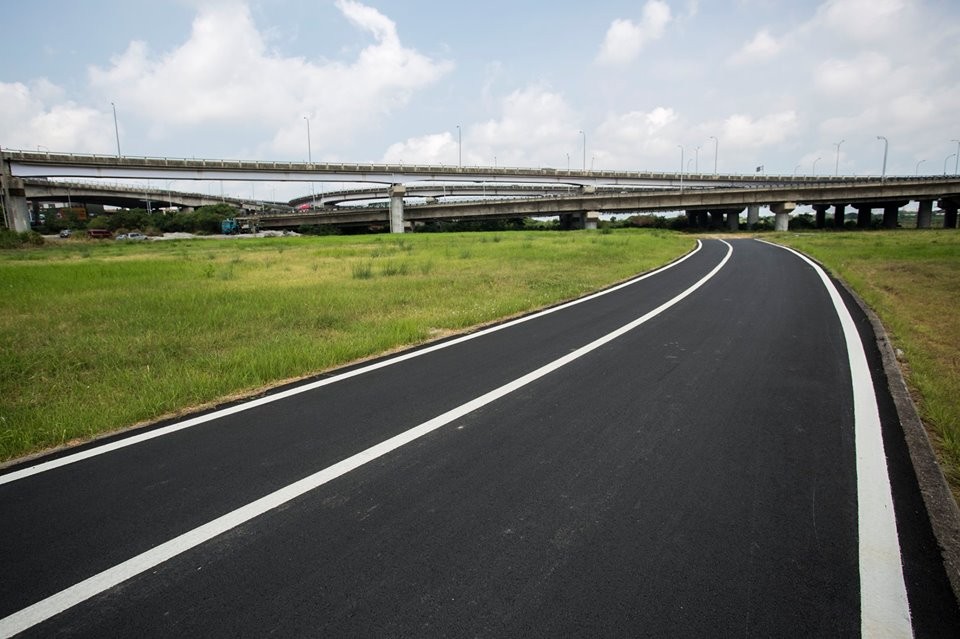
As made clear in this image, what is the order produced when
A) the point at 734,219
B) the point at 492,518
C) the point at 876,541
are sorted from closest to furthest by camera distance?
the point at 876,541
the point at 492,518
the point at 734,219

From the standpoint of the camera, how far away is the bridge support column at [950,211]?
61000mm

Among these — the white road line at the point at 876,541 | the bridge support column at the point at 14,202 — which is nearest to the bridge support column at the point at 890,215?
the white road line at the point at 876,541

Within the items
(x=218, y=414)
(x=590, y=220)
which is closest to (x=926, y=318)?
(x=218, y=414)

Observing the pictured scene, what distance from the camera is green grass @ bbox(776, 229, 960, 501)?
184 inches

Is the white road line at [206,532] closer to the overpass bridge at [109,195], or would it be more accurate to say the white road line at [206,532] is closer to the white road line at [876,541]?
the white road line at [876,541]

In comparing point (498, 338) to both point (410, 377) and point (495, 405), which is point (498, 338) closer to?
point (410, 377)

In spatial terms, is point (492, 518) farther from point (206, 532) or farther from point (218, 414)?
point (218, 414)

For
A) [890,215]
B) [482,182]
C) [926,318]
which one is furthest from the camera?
[482,182]

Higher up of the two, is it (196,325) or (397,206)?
(397,206)

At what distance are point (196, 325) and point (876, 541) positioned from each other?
10013 mm

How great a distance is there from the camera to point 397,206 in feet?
220

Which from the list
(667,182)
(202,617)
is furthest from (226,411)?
(667,182)

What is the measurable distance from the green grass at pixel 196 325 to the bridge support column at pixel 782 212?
5150 centimetres

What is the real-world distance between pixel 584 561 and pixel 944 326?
33.1ft
